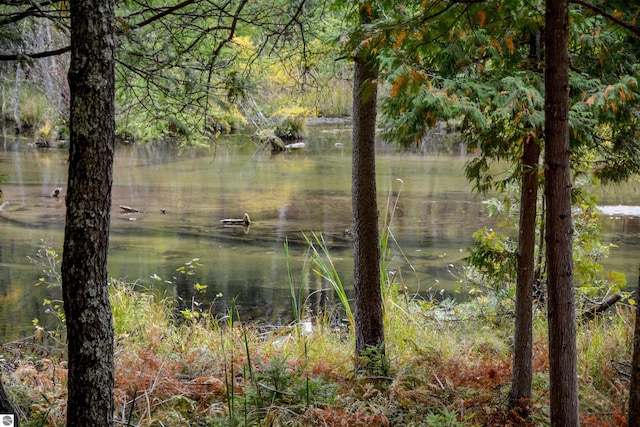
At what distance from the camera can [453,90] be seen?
3.99 m

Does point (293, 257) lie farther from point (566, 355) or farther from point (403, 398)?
point (566, 355)

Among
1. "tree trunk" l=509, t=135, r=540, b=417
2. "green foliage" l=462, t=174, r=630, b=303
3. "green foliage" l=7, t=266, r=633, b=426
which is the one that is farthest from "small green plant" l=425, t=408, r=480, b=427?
"green foliage" l=462, t=174, r=630, b=303

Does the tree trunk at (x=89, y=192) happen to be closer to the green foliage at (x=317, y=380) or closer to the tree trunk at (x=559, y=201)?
the green foliage at (x=317, y=380)

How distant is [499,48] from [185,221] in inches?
532

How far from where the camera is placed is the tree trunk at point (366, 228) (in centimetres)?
525

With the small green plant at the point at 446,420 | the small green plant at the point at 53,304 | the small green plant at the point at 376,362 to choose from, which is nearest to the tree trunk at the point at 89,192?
the small green plant at the point at 446,420

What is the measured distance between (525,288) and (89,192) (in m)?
2.92

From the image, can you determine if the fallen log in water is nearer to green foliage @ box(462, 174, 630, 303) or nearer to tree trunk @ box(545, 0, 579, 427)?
green foliage @ box(462, 174, 630, 303)

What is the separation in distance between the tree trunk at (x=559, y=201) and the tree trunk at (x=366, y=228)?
1.94m

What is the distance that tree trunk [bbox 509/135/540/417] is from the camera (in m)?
4.38

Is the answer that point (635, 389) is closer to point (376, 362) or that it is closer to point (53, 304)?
point (376, 362)

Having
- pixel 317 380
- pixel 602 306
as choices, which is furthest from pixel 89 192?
pixel 602 306

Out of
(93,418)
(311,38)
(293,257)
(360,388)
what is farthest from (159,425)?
(293,257)

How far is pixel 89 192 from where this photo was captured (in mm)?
3109
